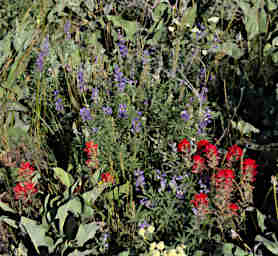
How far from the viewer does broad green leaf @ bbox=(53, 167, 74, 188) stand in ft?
7.90

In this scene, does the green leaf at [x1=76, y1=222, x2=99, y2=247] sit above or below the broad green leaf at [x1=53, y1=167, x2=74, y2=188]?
below

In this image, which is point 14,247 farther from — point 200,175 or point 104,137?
point 200,175

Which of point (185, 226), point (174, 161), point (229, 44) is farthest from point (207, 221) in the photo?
point (229, 44)

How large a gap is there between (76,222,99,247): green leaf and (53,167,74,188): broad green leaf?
42 cm

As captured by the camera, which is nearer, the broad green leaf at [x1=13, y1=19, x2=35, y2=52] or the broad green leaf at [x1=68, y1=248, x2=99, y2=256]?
the broad green leaf at [x1=68, y1=248, x2=99, y2=256]

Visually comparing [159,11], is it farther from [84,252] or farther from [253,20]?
[84,252]

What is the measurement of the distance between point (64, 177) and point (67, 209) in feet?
0.96

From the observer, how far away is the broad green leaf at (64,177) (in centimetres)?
241

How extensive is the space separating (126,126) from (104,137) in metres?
0.19

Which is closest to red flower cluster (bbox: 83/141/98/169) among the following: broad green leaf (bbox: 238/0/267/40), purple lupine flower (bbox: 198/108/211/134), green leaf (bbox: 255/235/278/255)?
purple lupine flower (bbox: 198/108/211/134)

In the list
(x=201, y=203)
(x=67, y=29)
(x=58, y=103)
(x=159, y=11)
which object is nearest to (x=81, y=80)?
(x=58, y=103)

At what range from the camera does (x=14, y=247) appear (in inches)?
87.3

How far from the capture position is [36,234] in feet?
6.95

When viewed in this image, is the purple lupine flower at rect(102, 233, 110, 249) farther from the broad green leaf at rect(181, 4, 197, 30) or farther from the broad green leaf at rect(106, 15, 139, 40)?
the broad green leaf at rect(181, 4, 197, 30)
